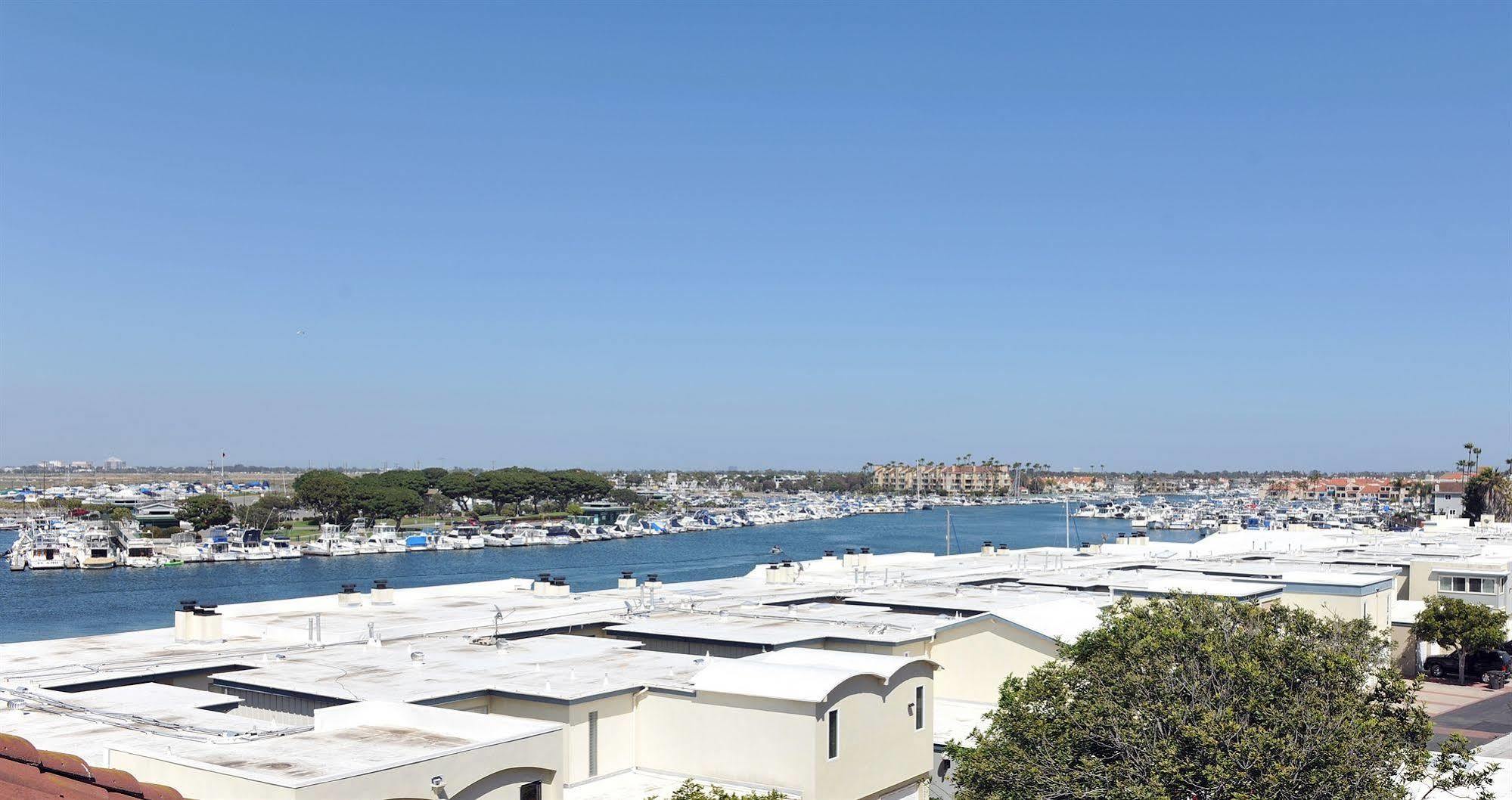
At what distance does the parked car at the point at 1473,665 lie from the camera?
41.3 m

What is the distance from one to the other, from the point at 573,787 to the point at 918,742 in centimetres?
574

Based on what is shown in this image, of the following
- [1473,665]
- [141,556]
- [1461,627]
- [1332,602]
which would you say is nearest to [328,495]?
[141,556]

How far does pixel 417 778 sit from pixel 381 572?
94244 millimetres

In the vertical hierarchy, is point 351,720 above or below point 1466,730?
above

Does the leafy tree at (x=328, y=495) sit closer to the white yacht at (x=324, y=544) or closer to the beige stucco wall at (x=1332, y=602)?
the white yacht at (x=324, y=544)

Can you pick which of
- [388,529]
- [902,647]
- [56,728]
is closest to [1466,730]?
[902,647]

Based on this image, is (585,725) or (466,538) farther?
(466,538)

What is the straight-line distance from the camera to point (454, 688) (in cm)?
1884

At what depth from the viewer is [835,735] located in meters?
18.0

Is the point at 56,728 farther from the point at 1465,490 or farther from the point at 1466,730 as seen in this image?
the point at 1465,490

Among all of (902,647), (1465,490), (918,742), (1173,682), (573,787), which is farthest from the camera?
(1465,490)

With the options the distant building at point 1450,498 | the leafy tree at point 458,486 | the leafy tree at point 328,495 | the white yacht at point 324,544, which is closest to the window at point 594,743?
the white yacht at point 324,544

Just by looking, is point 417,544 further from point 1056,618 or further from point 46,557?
point 1056,618

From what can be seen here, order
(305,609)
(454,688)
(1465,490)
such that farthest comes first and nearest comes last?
(1465,490) < (305,609) < (454,688)
